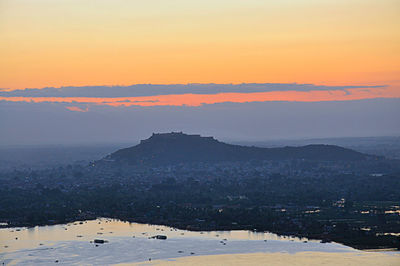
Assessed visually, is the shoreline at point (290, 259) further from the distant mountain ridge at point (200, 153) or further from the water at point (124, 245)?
the distant mountain ridge at point (200, 153)

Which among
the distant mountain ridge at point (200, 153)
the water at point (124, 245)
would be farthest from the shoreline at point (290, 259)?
the distant mountain ridge at point (200, 153)

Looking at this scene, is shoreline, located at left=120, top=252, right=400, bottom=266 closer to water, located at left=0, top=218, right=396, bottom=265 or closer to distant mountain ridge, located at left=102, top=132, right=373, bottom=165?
water, located at left=0, top=218, right=396, bottom=265

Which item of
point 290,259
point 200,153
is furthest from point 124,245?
point 200,153

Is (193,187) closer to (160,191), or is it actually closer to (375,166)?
(160,191)

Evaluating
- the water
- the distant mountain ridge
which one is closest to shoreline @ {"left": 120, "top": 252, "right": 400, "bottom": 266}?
the water

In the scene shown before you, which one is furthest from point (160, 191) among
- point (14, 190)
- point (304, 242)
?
point (304, 242)

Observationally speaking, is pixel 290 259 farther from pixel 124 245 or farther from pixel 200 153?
pixel 200 153

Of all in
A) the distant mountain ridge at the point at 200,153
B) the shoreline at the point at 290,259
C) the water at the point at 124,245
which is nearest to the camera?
the shoreline at the point at 290,259
